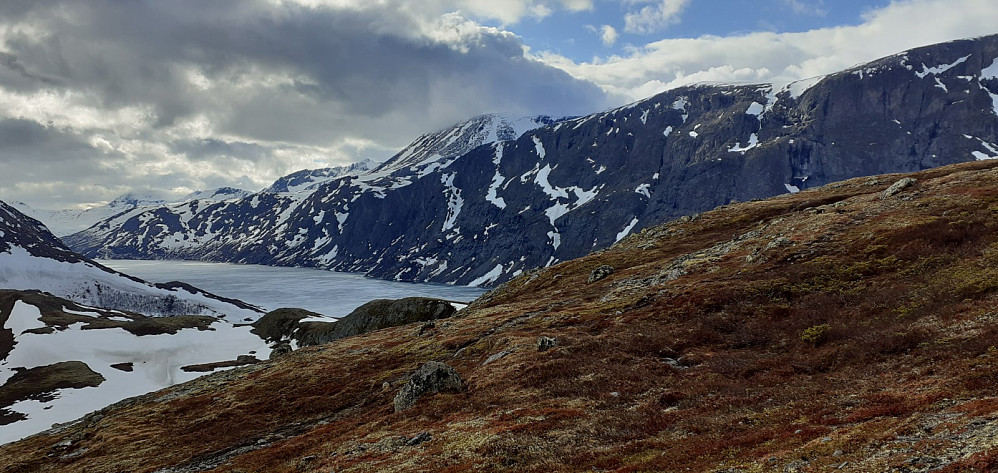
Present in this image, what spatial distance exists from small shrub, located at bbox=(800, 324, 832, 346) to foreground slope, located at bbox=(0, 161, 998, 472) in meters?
0.12

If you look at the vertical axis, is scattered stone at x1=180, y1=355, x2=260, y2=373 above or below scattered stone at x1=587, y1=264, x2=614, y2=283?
below

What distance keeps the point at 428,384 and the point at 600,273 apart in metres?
37.8

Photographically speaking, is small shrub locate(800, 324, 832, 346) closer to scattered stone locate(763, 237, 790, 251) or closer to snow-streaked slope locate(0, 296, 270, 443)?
scattered stone locate(763, 237, 790, 251)

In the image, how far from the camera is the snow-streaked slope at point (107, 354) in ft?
363

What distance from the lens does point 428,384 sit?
35.2 metres

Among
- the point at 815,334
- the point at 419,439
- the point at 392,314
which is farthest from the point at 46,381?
the point at 815,334

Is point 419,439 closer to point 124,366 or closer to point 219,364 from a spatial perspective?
point 219,364

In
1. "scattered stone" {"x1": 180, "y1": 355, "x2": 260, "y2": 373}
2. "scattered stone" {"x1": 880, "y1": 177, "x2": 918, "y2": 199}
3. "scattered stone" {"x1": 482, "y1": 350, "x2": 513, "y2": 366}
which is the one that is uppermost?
"scattered stone" {"x1": 880, "y1": 177, "x2": 918, "y2": 199}

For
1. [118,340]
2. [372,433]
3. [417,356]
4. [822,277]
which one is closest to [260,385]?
[417,356]

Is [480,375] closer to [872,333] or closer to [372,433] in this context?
[372,433]

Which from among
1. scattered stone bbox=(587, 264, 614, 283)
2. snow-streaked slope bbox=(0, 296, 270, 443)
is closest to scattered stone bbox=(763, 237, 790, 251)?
scattered stone bbox=(587, 264, 614, 283)

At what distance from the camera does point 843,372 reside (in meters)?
24.3

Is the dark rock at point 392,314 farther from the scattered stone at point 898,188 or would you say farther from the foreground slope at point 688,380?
the scattered stone at point 898,188

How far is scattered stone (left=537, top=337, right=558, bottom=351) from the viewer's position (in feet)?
123
